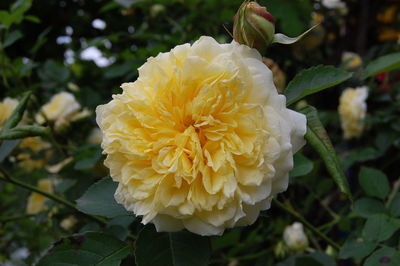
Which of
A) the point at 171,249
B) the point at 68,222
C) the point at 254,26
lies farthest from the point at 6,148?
the point at 68,222

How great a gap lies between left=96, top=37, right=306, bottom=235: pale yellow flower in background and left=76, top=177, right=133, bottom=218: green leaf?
0.24ft

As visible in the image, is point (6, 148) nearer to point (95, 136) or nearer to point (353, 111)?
point (95, 136)

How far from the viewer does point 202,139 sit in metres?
0.56

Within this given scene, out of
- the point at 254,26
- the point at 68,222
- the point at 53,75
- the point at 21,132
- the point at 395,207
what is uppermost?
the point at 254,26

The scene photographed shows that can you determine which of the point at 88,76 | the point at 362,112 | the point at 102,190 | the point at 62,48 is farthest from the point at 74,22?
the point at 102,190

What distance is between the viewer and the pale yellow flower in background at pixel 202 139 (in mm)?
522

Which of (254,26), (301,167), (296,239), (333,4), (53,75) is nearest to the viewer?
(254,26)

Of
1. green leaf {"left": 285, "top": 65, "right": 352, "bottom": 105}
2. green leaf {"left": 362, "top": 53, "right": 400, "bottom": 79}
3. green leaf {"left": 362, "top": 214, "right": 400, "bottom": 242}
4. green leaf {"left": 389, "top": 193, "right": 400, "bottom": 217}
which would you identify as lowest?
green leaf {"left": 389, "top": 193, "right": 400, "bottom": 217}

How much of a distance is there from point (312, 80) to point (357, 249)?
0.31 m

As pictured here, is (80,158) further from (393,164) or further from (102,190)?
(393,164)

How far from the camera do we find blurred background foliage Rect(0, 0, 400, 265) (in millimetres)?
1131

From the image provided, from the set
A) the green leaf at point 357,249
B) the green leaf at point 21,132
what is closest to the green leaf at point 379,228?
the green leaf at point 357,249

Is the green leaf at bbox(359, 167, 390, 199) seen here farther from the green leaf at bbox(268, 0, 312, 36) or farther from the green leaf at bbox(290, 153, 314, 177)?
the green leaf at bbox(268, 0, 312, 36)

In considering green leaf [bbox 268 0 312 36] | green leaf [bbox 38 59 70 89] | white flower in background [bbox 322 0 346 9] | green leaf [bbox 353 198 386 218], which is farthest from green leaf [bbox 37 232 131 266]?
white flower in background [bbox 322 0 346 9]
